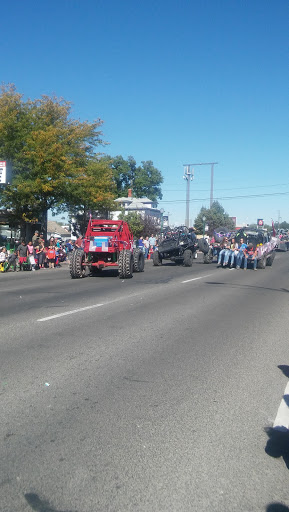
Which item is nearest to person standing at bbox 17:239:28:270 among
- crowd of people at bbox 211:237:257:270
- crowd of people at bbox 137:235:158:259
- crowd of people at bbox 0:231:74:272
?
crowd of people at bbox 0:231:74:272

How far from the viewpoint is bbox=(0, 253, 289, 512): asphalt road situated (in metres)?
3.46

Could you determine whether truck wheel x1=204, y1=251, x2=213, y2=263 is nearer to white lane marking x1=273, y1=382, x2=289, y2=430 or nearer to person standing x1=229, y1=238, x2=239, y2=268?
person standing x1=229, y1=238, x2=239, y2=268

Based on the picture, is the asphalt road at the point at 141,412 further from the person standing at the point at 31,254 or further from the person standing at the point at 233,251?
the person standing at the point at 233,251

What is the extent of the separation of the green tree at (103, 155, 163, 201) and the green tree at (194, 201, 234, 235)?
12090 mm

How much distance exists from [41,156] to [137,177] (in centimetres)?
5699

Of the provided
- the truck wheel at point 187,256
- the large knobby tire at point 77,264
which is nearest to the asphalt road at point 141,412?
the large knobby tire at point 77,264

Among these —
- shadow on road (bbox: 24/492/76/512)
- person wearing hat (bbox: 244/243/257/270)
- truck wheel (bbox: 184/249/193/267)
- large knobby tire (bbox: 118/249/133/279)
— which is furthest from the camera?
truck wheel (bbox: 184/249/193/267)

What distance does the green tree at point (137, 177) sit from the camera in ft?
267

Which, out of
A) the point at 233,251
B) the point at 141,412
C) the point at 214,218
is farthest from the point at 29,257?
the point at 214,218

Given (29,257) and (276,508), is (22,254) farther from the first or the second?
(276,508)

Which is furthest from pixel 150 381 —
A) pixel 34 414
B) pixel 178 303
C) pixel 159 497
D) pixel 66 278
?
pixel 66 278

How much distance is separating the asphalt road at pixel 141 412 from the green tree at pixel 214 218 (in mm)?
57705

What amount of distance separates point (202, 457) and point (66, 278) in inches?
590

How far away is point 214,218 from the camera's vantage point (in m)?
69.0
